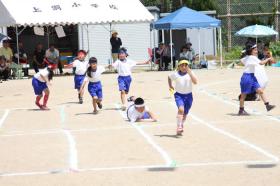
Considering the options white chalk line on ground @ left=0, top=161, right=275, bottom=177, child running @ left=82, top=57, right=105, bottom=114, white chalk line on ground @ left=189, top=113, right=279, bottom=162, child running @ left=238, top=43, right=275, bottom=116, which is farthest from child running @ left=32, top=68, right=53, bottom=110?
white chalk line on ground @ left=0, top=161, right=275, bottom=177

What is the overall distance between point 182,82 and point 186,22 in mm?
19170

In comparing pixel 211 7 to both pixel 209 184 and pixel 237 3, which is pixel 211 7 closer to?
pixel 237 3

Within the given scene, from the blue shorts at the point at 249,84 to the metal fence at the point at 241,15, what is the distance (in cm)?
2775

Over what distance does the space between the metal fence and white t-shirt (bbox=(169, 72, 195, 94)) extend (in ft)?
101

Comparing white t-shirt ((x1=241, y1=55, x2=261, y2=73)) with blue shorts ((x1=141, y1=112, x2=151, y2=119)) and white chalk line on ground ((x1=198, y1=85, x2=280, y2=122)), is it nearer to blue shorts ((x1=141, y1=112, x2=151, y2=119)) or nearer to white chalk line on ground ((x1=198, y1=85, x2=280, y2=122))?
white chalk line on ground ((x1=198, y1=85, x2=280, y2=122))

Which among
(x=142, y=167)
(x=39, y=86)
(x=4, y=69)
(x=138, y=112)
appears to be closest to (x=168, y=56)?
(x=4, y=69)

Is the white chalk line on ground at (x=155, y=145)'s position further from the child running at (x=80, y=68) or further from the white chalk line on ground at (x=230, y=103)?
the child running at (x=80, y=68)

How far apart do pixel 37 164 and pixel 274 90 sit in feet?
38.4

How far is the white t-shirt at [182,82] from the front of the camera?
1229cm

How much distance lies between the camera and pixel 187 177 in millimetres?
8320

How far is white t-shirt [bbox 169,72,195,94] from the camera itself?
12.3 metres

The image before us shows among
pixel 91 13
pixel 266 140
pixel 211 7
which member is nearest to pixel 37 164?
pixel 266 140

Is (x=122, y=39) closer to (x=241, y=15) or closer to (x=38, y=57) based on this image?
(x=241, y=15)

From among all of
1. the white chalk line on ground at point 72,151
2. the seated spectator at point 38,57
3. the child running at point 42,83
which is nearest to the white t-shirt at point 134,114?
the white chalk line on ground at point 72,151
